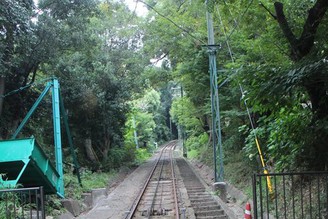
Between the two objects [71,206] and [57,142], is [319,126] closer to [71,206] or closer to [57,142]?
[71,206]

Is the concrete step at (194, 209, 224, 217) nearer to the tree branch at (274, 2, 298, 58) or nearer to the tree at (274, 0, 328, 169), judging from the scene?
the tree at (274, 0, 328, 169)

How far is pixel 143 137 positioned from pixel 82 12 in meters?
44.3

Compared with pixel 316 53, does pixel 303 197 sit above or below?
below

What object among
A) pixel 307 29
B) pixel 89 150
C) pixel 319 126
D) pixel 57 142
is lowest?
pixel 89 150

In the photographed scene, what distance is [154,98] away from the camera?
76250 mm

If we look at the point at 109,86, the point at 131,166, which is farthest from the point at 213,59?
the point at 131,166

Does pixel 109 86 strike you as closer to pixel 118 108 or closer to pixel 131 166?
pixel 118 108

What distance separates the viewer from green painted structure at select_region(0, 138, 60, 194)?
33.1ft

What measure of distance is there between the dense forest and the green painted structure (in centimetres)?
310

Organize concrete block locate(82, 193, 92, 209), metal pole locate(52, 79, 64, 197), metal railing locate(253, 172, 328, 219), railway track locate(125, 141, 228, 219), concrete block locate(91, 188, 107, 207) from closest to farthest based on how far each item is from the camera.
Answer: metal railing locate(253, 172, 328, 219) < railway track locate(125, 141, 228, 219) < metal pole locate(52, 79, 64, 197) < concrete block locate(82, 193, 92, 209) < concrete block locate(91, 188, 107, 207)

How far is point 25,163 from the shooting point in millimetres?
9867

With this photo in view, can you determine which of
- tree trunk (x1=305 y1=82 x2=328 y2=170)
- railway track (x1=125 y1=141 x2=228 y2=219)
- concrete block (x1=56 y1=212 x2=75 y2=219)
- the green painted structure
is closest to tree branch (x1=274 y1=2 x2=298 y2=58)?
tree trunk (x1=305 y1=82 x2=328 y2=170)

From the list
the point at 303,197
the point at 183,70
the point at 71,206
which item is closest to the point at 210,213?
the point at 303,197

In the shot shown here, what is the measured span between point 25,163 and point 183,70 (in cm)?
1110
